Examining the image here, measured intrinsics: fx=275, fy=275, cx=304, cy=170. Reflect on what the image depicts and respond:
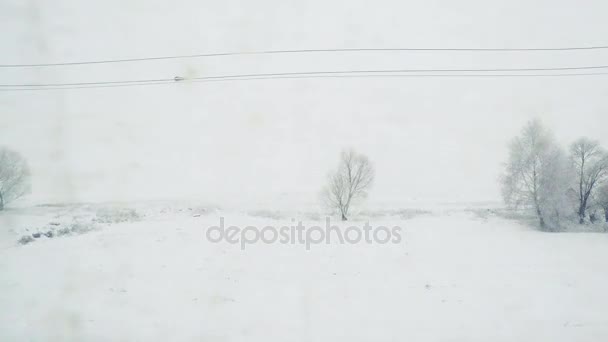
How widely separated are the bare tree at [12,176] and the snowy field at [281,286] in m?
0.47

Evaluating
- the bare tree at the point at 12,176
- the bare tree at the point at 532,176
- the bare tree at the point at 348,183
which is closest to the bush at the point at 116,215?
the bare tree at the point at 12,176

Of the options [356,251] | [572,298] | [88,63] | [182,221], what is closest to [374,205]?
[356,251]

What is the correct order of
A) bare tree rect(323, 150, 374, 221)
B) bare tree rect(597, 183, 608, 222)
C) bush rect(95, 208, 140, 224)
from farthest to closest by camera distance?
bare tree rect(597, 183, 608, 222), bare tree rect(323, 150, 374, 221), bush rect(95, 208, 140, 224)

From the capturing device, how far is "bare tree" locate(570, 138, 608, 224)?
1015 centimetres

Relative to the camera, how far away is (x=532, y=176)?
39.3ft

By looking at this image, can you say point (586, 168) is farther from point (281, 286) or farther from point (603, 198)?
point (281, 286)

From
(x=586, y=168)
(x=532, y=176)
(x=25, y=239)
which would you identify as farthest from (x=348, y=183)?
(x=25, y=239)

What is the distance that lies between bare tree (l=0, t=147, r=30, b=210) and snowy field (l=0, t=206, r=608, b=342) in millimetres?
472

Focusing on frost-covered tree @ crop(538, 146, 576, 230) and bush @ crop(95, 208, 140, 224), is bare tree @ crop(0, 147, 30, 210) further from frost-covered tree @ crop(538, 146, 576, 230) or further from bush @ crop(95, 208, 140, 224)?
frost-covered tree @ crop(538, 146, 576, 230)

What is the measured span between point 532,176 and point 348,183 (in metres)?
8.00

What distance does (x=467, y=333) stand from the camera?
449 cm

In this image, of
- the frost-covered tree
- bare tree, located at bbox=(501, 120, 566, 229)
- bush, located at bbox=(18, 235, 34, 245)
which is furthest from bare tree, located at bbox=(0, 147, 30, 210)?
the frost-covered tree

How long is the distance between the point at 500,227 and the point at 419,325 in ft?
26.2

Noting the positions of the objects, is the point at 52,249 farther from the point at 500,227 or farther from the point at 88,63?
the point at 500,227
